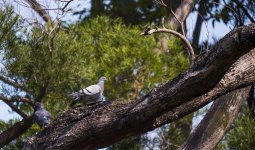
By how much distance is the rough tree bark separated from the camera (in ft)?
8.75

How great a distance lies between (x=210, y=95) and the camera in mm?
3113

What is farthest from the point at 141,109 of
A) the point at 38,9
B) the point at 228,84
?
the point at 38,9

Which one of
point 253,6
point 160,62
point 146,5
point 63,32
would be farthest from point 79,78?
point 146,5

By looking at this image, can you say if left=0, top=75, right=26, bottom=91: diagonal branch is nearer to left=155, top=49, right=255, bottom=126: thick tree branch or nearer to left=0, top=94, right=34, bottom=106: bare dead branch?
left=0, top=94, right=34, bottom=106: bare dead branch

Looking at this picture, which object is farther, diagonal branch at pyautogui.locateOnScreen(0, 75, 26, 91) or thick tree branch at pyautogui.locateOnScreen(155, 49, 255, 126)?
diagonal branch at pyautogui.locateOnScreen(0, 75, 26, 91)

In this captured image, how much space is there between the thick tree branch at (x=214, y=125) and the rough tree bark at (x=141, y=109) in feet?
3.74

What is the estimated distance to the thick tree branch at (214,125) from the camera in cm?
423

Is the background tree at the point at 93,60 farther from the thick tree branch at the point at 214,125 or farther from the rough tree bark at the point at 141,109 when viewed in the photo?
the rough tree bark at the point at 141,109

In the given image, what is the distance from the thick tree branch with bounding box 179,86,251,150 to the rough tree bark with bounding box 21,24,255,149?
1141 millimetres

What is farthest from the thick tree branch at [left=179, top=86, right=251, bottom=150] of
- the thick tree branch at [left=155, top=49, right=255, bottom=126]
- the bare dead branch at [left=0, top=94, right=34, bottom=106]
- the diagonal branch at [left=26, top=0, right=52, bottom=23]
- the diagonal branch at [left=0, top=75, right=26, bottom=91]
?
the diagonal branch at [left=0, top=75, right=26, bottom=91]

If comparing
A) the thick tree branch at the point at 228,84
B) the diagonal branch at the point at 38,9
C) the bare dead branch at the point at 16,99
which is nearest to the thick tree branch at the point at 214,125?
the thick tree branch at the point at 228,84

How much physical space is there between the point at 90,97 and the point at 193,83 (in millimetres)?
1248

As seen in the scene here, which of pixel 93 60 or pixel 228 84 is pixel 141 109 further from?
pixel 93 60

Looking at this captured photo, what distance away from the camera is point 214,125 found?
4281 mm
